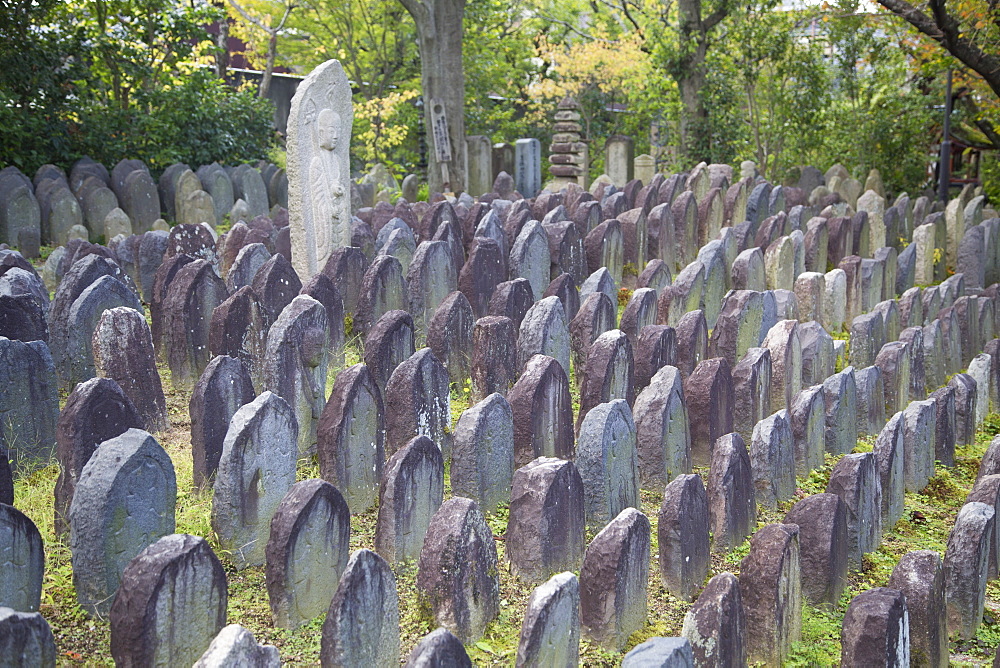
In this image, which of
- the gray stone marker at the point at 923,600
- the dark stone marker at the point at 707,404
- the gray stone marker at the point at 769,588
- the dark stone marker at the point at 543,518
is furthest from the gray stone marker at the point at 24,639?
the dark stone marker at the point at 707,404

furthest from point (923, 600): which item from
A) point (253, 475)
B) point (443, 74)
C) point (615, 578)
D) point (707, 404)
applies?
point (443, 74)

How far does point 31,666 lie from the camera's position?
2988mm

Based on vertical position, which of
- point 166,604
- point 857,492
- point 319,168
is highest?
point 319,168

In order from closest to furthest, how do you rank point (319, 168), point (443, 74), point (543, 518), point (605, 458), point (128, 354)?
1. point (543, 518)
2. point (605, 458)
3. point (128, 354)
4. point (319, 168)
5. point (443, 74)

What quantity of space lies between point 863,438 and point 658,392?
200 centimetres

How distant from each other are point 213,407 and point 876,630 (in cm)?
295

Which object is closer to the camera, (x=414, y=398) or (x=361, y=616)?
(x=361, y=616)

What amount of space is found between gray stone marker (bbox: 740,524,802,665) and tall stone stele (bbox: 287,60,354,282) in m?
4.80

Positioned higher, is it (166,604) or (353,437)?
A: (353,437)

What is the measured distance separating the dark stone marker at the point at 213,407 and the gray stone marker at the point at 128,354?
0.62m

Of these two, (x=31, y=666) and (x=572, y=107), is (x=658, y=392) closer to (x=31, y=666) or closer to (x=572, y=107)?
(x=31, y=666)

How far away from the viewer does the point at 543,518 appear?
13.4ft

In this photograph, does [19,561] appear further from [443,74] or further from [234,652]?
[443,74]

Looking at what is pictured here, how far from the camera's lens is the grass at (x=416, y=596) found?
3.71 meters
